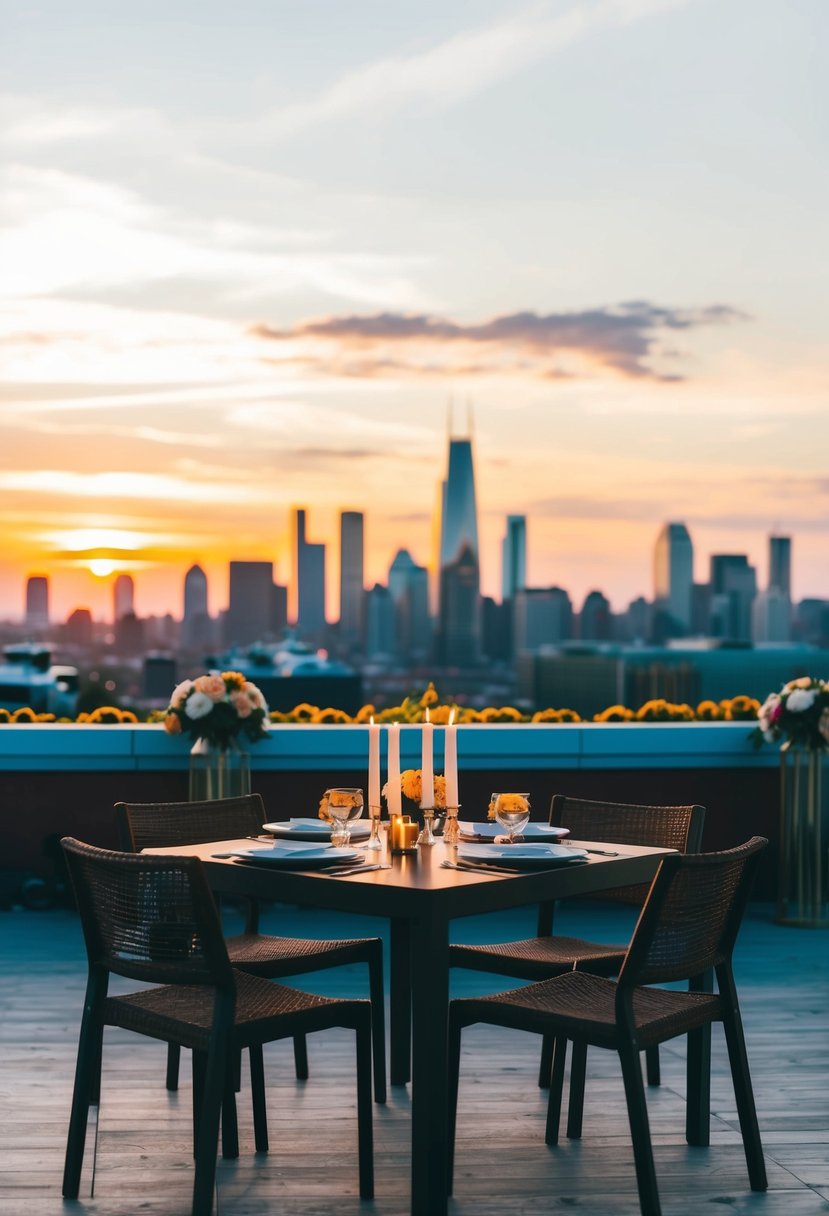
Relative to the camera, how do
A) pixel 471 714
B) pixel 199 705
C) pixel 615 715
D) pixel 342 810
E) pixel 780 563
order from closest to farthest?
pixel 342 810
pixel 199 705
pixel 471 714
pixel 615 715
pixel 780 563

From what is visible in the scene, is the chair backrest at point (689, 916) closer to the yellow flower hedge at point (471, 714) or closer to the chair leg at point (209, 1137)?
the chair leg at point (209, 1137)

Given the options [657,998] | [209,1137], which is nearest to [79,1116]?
[209,1137]

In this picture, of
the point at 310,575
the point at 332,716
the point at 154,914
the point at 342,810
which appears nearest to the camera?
the point at 154,914

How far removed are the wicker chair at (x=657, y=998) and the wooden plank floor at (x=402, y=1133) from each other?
20 cm

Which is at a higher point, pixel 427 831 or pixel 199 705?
pixel 199 705

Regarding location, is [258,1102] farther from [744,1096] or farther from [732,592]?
[732,592]

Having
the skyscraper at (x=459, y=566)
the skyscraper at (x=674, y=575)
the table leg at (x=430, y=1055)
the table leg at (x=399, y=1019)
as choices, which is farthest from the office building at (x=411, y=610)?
the table leg at (x=430, y=1055)

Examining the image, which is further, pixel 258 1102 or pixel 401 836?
pixel 258 1102

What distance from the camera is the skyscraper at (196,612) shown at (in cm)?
2933

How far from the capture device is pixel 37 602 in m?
23.3

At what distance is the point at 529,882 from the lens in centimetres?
319

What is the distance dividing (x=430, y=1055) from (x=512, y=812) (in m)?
0.75

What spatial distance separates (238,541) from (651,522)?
11632 millimetres

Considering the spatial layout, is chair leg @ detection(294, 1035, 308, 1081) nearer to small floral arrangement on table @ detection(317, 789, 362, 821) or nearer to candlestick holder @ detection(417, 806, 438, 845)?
candlestick holder @ detection(417, 806, 438, 845)
